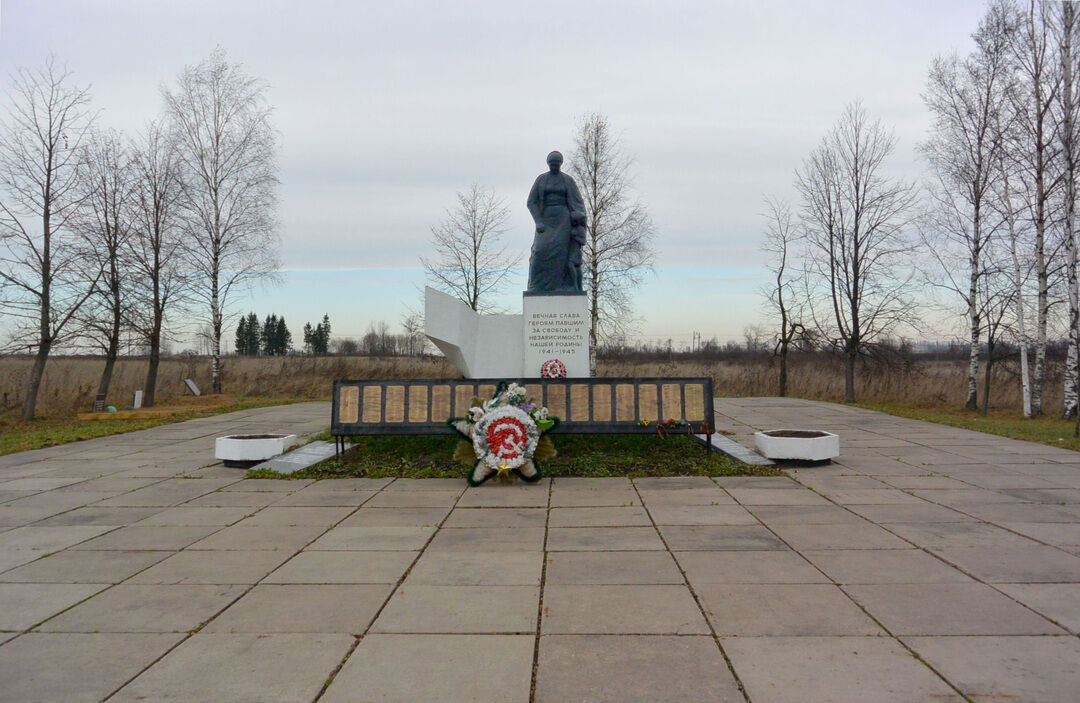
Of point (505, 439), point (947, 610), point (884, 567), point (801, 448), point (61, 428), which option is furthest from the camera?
point (61, 428)

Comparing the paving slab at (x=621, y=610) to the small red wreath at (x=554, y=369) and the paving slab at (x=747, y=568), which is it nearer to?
the paving slab at (x=747, y=568)

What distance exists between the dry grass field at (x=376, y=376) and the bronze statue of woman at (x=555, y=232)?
39.3 ft

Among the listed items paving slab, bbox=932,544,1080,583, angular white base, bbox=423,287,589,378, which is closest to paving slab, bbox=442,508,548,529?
paving slab, bbox=932,544,1080,583

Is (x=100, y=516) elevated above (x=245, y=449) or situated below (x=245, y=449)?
below

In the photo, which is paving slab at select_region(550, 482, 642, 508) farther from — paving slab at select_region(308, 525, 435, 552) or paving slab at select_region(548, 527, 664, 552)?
paving slab at select_region(308, 525, 435, 552)

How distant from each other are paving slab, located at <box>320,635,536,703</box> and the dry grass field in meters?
15.8

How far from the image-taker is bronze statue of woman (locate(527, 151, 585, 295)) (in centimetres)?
1070

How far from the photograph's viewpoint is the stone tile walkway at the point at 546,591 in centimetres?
277

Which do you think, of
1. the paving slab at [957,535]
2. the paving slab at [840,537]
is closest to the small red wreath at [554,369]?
the paving slab at [840,537]

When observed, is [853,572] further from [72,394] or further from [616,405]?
[72,394]

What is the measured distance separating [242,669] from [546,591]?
161 cm

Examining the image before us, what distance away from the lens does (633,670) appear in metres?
2.83

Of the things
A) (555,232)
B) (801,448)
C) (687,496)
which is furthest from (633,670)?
(555,232)

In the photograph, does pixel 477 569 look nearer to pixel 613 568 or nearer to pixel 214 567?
pixel 613 568
